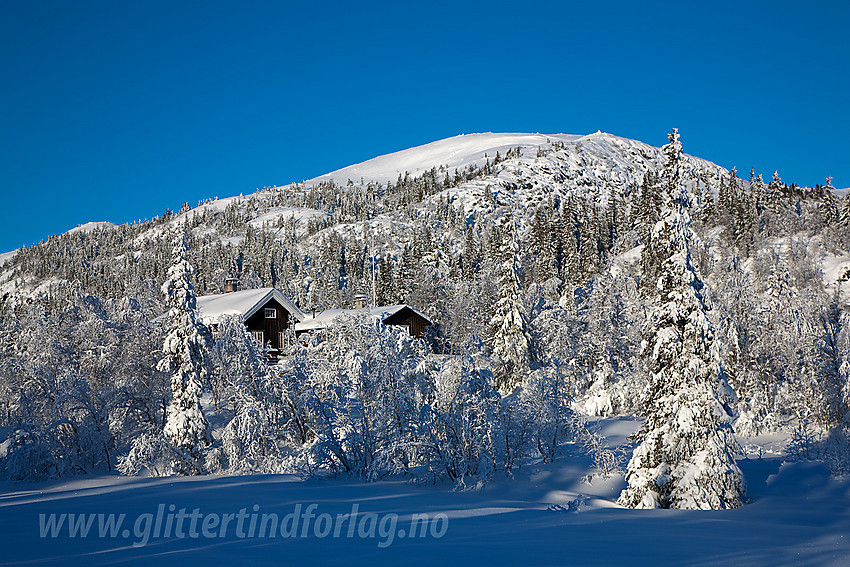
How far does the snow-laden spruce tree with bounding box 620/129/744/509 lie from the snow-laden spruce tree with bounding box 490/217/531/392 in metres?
19.8

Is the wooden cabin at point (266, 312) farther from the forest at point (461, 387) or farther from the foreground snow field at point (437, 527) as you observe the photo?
the foreground snow field at point (437, 527)

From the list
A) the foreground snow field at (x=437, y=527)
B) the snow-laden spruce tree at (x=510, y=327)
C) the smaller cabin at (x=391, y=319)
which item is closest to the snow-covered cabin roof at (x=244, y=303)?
the smaller cabin at (x=391, y=319)

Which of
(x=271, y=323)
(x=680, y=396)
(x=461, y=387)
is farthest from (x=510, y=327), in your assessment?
(x=680, y=396)

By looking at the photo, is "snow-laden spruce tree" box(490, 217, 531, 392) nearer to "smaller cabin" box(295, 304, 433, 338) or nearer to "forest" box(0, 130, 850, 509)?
"forest" box(0, 130, 850, 509)

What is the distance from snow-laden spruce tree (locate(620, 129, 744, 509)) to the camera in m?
15.2

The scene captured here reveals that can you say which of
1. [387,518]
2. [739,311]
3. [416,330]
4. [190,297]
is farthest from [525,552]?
[416,330]

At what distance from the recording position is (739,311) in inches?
1351

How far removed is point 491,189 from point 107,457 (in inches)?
6902

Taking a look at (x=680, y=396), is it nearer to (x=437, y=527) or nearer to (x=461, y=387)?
(x=461, y=387)

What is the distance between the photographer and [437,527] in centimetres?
1042

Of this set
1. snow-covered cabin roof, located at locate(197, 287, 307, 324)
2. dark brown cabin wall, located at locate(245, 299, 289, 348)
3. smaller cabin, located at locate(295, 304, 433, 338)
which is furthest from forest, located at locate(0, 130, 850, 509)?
smaller cabin, located at locate(295, 304, 433, 338)

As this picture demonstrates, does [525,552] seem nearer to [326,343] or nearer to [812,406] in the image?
[326,343]

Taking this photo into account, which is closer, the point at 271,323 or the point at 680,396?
the point at 680,396

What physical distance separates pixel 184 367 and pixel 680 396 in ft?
62.0
